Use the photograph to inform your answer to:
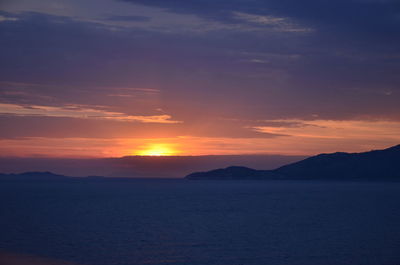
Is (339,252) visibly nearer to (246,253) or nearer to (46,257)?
(246,253)

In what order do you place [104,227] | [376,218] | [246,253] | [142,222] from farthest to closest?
[376,218], [142,222], [104,227], [246,253]

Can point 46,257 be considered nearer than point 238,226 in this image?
Yes

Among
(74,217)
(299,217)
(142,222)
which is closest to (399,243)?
(299,217)

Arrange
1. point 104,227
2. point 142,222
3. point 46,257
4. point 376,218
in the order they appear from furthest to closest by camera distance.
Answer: point 376,218 → point 142,222 → point 104,227 → point 46,257

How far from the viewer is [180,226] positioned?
1865 inches

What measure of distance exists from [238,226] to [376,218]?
18799 mm

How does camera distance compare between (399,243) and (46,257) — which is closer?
(46,257)

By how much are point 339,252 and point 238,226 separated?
16.6 m

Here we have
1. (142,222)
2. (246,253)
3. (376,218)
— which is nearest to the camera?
(246,253)

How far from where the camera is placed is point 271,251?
33000 millimetres

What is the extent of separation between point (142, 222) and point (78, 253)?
2074 cm

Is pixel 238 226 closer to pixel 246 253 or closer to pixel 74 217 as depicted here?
pixel 246 253

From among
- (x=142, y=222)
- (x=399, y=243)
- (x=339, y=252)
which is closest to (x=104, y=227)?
(x=142, y=222)

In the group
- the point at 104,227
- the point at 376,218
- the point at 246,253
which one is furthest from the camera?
the point at 376,218
